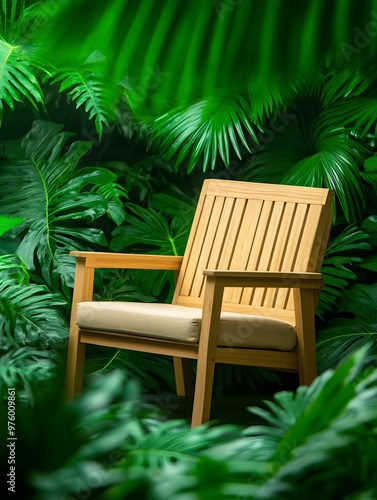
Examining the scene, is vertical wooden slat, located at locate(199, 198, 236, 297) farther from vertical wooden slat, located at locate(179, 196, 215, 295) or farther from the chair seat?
the chair seat

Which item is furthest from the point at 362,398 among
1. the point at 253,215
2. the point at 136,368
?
the point at 136,368

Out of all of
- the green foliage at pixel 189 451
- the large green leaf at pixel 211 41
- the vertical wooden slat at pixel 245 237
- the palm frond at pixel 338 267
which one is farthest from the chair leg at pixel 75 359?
the large green leaf at pixel 211 41

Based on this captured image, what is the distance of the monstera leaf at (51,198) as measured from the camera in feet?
12.3

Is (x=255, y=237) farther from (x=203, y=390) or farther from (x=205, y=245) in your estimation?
(x=203, y=390)

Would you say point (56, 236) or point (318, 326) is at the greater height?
point (56, 236)

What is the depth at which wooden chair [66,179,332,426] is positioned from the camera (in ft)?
9.15

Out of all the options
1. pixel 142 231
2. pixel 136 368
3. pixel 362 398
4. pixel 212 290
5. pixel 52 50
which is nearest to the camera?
pixel 52 50

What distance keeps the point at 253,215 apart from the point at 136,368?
2.97 ft

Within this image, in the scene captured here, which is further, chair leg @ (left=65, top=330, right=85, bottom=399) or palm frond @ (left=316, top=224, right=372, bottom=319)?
palm frond @ (left=316, top=224, right=372, bottom=319)

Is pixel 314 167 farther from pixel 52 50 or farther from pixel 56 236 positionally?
pixel 52 50

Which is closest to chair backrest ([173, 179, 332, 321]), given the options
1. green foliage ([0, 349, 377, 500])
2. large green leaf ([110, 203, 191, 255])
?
large green leaf ([110, 203, 191, 255])

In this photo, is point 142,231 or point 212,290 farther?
point 142,231

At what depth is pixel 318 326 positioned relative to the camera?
13.6ft

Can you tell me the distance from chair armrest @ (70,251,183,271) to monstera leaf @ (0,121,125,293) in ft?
1.29
